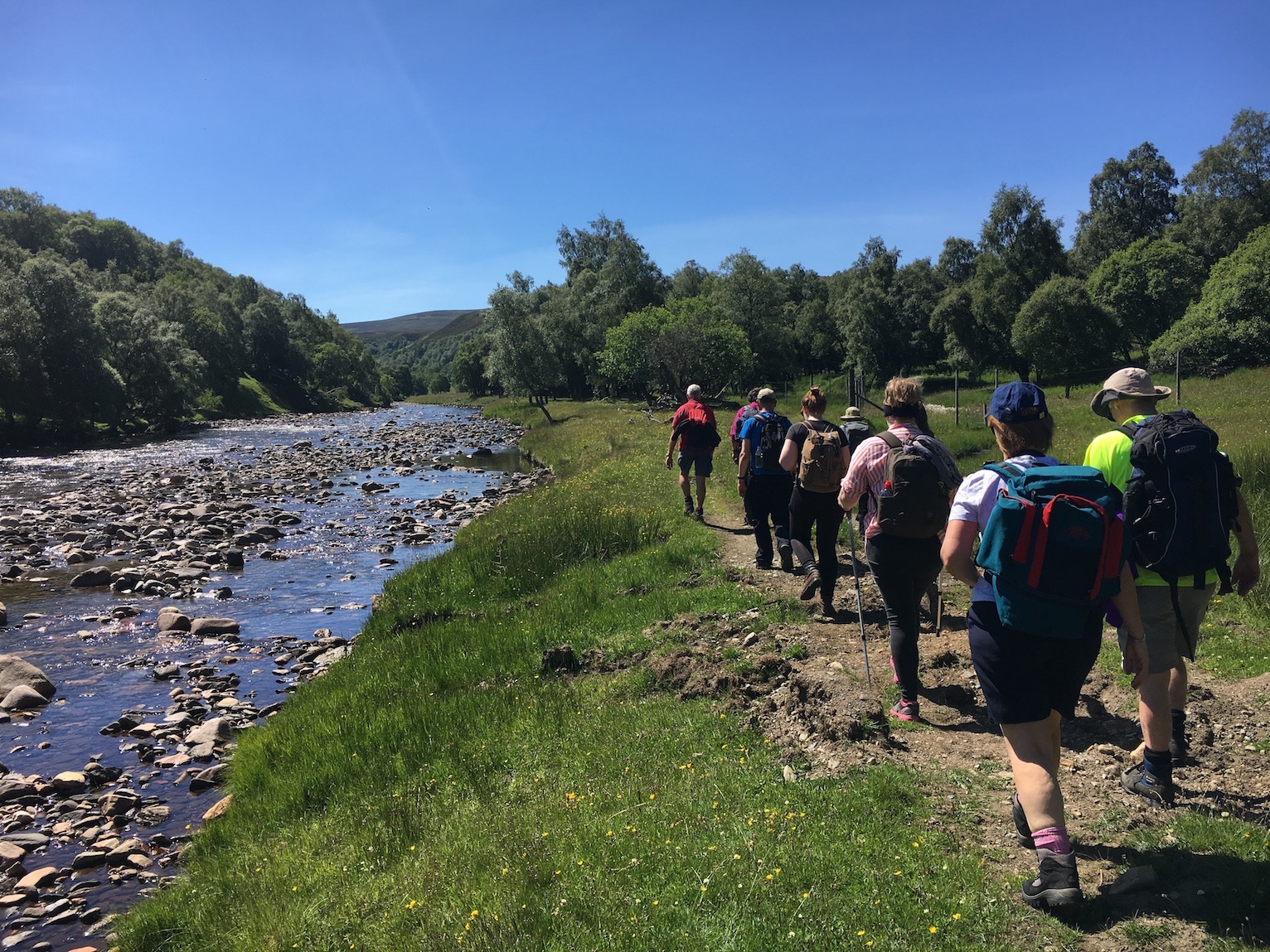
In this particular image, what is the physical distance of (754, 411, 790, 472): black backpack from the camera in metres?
10.8

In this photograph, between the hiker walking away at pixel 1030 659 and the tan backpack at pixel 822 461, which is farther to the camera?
the tan backpack at pixel 822 461

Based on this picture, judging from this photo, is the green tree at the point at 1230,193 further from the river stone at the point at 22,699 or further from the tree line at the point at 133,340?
the tree line at the point at 133,340

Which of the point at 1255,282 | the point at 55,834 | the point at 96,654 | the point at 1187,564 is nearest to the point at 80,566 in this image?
the point at 96,654

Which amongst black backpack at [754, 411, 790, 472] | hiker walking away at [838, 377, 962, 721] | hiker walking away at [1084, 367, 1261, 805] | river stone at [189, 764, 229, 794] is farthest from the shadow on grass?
river stone at [189, 764, 229, 794]

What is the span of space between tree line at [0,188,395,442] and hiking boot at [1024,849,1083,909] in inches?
2381

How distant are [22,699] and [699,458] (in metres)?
11.5

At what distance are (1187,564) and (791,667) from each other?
3.76m

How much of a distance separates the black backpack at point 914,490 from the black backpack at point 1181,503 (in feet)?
4.70

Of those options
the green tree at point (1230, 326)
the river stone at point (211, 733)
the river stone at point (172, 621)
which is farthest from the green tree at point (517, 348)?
the river stone at point (211, 733)

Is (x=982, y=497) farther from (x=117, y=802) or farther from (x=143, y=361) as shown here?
(x=143, y=361)

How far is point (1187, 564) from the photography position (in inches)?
190

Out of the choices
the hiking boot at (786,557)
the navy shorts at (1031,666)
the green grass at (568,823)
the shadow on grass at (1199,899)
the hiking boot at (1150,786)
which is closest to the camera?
the shadow on grass at (1199,899)

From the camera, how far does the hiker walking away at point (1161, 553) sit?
189 inches

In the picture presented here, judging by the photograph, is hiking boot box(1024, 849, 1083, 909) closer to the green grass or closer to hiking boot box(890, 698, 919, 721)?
the green grass
